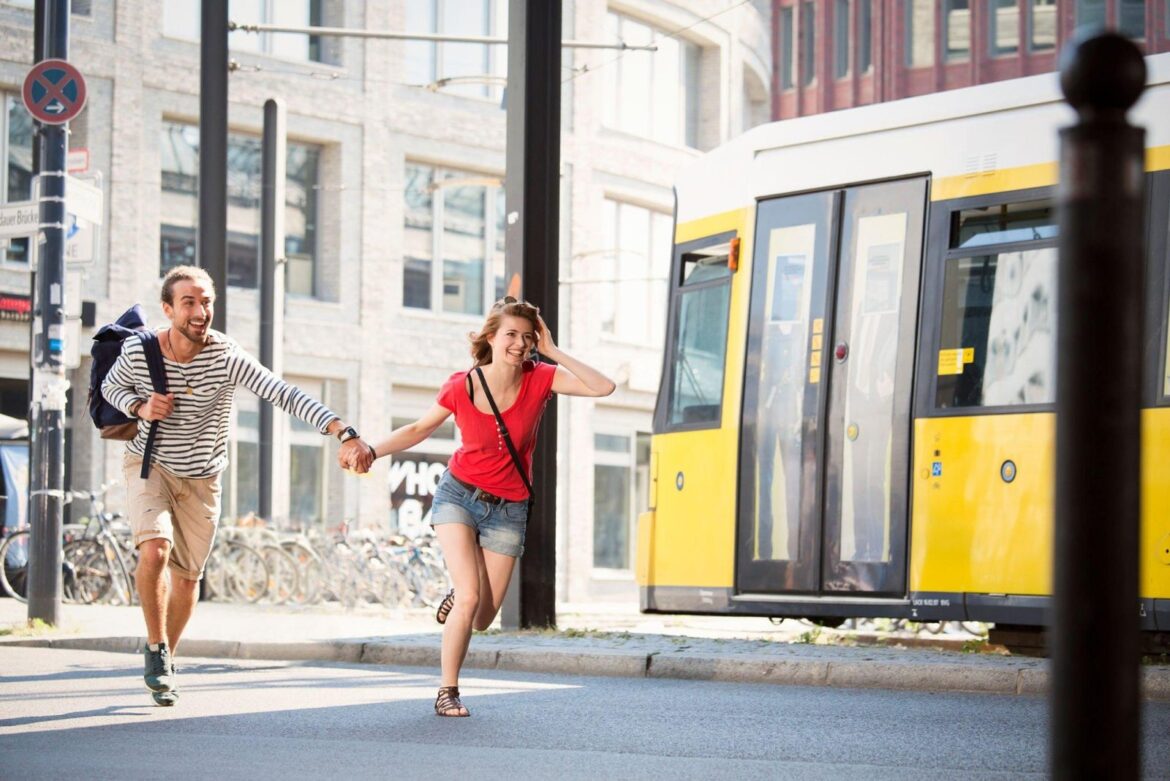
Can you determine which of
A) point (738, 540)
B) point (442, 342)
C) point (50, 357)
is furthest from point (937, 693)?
point (442, 342)

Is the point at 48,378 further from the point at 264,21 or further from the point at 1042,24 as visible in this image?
the point at 1042,24

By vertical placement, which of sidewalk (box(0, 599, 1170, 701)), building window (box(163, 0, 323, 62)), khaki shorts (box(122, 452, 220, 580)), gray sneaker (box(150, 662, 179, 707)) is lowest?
sidewalk (box(0, 599, 1170, 701))

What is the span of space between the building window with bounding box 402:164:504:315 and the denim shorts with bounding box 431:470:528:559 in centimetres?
2547

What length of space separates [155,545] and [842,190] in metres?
6.22

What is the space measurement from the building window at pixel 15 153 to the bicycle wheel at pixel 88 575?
31.0 feet

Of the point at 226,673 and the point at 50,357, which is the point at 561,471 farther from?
the point at 226,673

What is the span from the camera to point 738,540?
13.3 meters

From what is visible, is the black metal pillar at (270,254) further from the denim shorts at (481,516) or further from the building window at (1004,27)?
the building window at (1004,27)

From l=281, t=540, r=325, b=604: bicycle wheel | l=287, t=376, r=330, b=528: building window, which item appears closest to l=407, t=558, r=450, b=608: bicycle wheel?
l=281, t=540, r=325, b=604: bicycle wheel

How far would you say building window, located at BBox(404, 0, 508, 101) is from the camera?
113 ft

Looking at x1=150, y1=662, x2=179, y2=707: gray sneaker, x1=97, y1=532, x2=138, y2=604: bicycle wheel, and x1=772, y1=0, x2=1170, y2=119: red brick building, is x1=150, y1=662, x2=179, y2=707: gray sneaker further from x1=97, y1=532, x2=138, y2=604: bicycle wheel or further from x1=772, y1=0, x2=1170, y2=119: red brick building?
x1=772, y1=0, x2=1170, y2=119: red brick building

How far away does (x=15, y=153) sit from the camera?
28609 millimetres

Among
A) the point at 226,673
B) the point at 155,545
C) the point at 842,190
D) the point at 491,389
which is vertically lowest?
the point at 226,673

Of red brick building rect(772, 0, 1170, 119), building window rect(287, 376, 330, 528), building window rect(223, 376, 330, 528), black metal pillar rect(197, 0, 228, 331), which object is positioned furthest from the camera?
red brick building rect(772, 0, 1170, 119)
